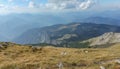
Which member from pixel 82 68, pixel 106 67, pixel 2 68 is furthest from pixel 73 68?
pixel 2 68

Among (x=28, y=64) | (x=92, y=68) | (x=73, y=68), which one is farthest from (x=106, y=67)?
(x=28, y=64)

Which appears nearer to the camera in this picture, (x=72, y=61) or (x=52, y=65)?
(x=52, y=65)

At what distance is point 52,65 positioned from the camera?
7181cm

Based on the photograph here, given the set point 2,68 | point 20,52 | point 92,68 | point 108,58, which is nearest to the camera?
point 92,68

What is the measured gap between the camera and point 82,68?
2741 inches

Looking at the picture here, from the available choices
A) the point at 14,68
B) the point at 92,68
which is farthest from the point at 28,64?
the point at 92,68

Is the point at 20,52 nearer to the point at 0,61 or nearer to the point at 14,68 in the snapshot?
the point at 0,61

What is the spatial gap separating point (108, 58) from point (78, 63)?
46.2 feet

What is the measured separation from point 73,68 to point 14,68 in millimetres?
18548

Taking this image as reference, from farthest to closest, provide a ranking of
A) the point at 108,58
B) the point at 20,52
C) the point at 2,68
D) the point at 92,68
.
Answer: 1. the point at 20,52
2. the point at 108,58
3. the point at 2,68
4. the point at 92,68

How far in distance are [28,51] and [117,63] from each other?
177 feet

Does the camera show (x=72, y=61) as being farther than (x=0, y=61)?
No

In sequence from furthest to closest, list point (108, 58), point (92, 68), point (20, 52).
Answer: point (20, 52)
point (108, 58)
point (92, 68)

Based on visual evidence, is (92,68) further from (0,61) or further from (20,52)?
(20,52)
